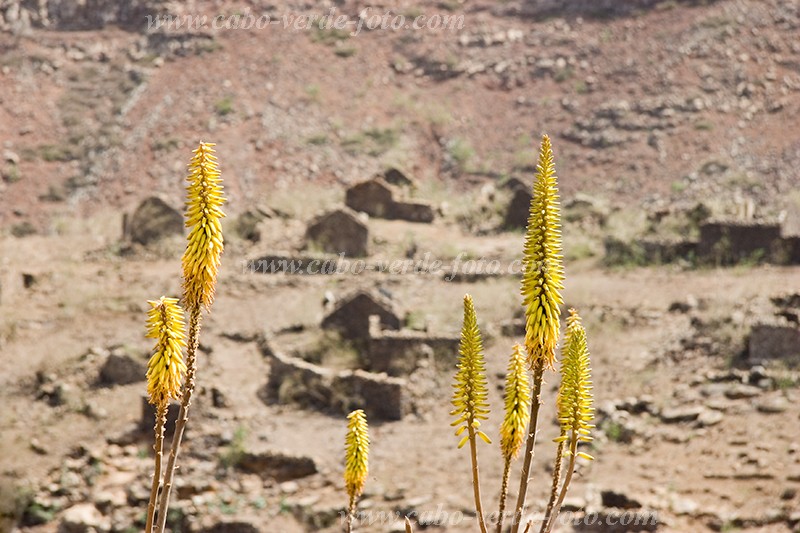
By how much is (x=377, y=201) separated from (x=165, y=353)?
22.9 meters

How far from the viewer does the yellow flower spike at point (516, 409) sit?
5.27 m

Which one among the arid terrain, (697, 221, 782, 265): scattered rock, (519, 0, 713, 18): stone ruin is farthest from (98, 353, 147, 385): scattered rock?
(519, 0, 713, 18): stone ruin

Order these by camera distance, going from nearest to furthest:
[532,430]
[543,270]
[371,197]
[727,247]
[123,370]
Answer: [532,430], [543,270], [123,370], [727,247], [371,197]

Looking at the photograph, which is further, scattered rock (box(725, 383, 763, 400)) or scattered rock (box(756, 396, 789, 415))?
scattered rock (box(725, 383, 763, 400))

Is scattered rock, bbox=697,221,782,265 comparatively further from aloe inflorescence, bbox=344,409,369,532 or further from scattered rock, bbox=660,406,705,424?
aloe inflorescence, bbox=344,409,369,532

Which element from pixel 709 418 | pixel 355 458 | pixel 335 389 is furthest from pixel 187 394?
pixel 335 389

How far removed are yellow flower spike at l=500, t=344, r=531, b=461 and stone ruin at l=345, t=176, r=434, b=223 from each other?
22.2 meters

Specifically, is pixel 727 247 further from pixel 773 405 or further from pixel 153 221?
pixel 153 221

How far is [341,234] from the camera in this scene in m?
24.6

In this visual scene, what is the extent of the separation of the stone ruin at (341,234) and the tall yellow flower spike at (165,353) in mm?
19565

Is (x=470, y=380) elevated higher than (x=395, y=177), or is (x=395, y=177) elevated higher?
(x=395, y=177)

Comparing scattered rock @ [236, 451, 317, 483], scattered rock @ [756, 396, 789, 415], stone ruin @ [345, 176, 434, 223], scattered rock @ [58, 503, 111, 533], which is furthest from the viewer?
stone ruin @ [345, 176, 434, 223]

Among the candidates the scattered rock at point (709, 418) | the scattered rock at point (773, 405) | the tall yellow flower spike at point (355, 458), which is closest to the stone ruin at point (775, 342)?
the scattered rock at point (773, 405)

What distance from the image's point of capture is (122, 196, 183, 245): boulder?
25391 millimetres
